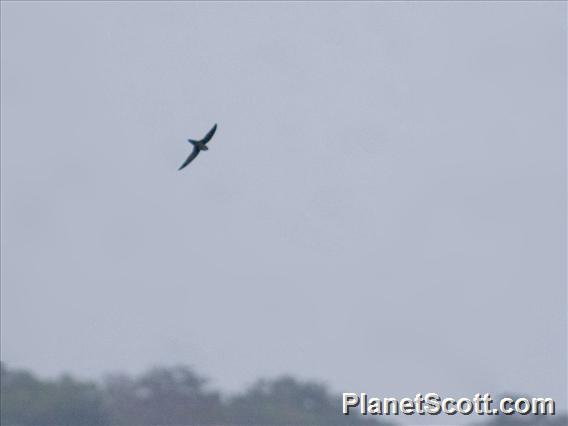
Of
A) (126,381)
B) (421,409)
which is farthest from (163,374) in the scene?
(421,409)

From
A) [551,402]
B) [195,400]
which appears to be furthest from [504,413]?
[195,400]

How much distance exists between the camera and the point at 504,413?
167 feet

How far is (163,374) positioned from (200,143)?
14.5 feet

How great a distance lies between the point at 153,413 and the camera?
51.1 m

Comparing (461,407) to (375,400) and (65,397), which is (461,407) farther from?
(65,397)

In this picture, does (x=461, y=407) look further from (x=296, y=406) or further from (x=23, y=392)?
(x=23, y=392)

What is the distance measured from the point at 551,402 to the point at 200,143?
6038mm

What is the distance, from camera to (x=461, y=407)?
49.9 metres

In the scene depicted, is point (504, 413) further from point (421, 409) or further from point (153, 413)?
point (153, 413)

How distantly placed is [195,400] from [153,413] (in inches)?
30.4

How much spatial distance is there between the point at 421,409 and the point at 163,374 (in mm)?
4007

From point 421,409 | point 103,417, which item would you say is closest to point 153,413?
point 103,417

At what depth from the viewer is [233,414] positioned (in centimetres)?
5125

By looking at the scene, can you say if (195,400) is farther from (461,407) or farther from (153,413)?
(461,407)
